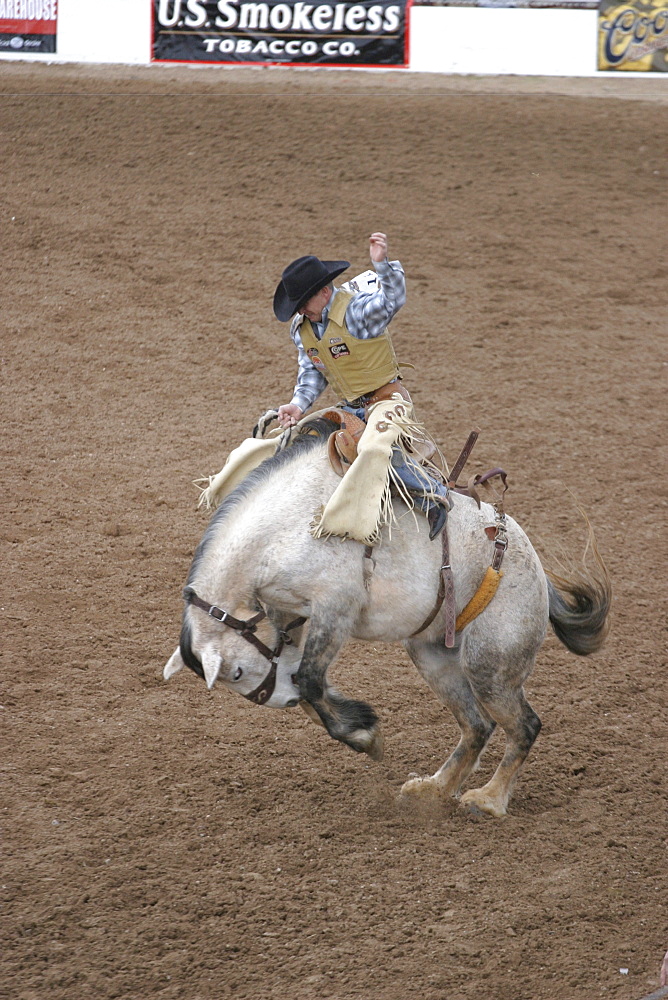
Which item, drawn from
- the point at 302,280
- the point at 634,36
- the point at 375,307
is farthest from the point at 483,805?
the point at 634,36

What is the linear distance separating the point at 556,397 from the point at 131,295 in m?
4.48

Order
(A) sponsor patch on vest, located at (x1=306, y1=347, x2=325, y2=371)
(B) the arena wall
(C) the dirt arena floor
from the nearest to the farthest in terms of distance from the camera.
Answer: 1. (C) the dirt arena floor
2. (A) sponsor patch on vest, located at (x1=306, y1=347, x2=325, y2=371)
3. (B) the arena wall

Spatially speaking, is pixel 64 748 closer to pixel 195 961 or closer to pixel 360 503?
pixel 195 961

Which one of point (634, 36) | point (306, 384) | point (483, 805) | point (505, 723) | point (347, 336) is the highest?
point (634, 36)

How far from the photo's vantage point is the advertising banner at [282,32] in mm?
13703

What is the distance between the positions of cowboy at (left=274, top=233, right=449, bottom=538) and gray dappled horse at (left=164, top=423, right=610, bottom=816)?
0.17 m

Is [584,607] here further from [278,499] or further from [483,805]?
[278,499]

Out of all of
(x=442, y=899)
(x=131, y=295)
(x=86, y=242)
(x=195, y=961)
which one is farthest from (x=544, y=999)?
(x=86, y=242)

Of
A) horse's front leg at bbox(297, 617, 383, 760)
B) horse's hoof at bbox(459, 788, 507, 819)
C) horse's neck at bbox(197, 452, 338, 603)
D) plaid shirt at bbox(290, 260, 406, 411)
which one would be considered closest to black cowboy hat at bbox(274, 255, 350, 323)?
plaid shirt at bbox(290, 260, 406, 411)

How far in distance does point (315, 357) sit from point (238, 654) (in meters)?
1.41

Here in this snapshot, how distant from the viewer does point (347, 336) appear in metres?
4.63

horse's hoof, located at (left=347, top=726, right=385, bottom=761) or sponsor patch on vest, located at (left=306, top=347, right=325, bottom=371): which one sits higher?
sponsor patch on vest, located at (left=306, top=347, right=325, bottom=371)

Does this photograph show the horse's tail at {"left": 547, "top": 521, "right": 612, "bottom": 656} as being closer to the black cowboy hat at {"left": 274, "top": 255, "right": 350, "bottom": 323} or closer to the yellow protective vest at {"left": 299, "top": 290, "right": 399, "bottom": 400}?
the yellow protective vest at {"left": 299, "top": 290, "right": 399, "bottom": 400}

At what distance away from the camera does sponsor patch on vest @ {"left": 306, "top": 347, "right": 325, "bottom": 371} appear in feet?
15.8
